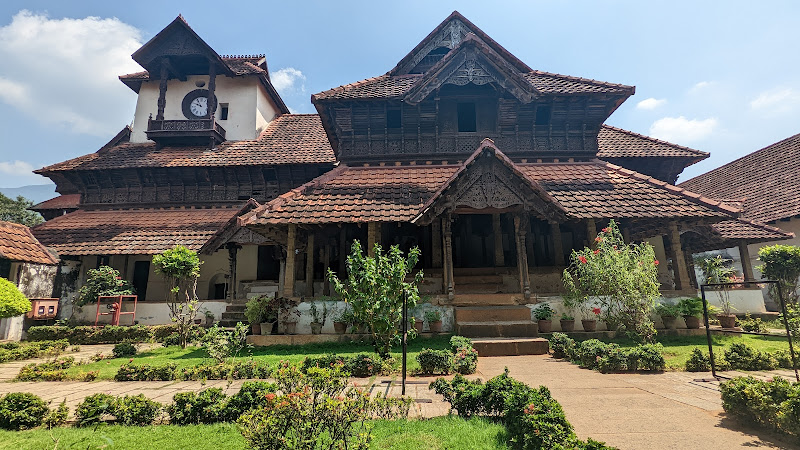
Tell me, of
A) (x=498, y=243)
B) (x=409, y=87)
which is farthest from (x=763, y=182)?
(x=409, y=87)

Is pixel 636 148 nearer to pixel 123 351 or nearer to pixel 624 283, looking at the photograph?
pixel 624 283

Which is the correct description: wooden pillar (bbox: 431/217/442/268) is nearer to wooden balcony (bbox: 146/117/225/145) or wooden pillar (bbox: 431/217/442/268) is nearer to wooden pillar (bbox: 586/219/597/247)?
wooden pillar (bbox: 586/219/597/247)

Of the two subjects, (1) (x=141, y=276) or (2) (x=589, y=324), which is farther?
(1) (x=141, y=276)

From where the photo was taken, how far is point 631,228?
12844 millimetres

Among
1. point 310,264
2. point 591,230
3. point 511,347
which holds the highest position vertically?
point 591,230

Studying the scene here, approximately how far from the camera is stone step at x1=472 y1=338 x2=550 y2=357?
27.0 feet

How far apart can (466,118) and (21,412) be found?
1435cm

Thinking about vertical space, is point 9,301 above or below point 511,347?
above

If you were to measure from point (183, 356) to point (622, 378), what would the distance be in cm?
968

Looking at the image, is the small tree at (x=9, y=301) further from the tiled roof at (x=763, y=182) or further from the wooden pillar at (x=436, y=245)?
the tiled roof at (x=763, y=182)

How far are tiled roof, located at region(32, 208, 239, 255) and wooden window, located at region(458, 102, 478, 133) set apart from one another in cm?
1043

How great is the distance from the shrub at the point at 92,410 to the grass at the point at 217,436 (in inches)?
5.9

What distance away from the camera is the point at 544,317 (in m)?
9.66

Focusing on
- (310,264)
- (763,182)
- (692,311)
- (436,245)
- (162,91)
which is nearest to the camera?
(692,311)
